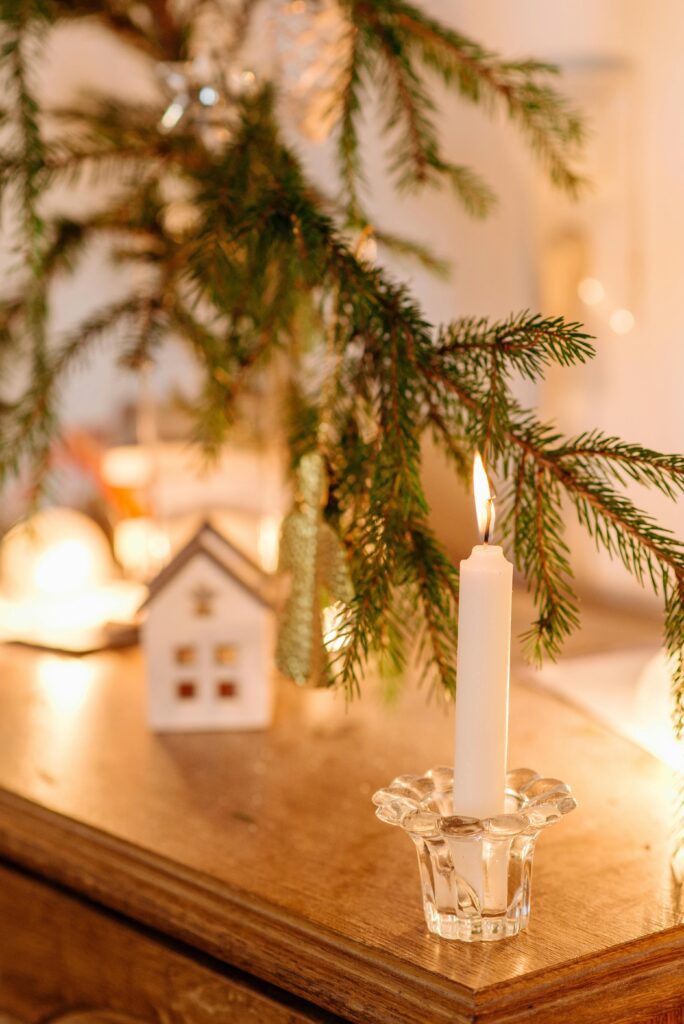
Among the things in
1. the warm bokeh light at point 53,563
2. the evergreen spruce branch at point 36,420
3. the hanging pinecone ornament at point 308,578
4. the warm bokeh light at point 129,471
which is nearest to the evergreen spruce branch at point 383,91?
the hanging pinecone ornament at point 308,578

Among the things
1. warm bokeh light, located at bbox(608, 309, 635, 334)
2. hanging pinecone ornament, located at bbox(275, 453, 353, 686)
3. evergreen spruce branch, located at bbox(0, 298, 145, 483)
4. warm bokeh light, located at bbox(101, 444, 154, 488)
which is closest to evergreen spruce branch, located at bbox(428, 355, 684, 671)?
hanging pinecone ornament, located at bbox(275, 453, 353, 686)

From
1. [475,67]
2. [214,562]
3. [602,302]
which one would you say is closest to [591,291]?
[602,302]

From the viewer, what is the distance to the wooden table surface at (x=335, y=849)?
50 cm

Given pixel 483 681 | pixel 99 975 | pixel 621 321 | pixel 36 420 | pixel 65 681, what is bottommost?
pixel 99 975

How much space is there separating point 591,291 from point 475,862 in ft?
2.58

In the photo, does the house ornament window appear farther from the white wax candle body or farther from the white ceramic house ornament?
the white wax candle body

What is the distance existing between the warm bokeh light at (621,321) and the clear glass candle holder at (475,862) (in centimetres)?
70

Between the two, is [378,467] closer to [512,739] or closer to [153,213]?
[512,739]

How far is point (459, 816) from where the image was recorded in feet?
1.64

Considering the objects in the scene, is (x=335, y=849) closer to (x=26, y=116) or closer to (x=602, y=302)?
(x=26, y=116)

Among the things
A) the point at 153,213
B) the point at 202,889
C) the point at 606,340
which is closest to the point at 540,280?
the point at 606,340

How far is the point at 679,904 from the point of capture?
21.5 inches

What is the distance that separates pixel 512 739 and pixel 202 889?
265 mm

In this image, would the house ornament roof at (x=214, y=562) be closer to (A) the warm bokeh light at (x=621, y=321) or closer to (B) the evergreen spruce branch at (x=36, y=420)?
(B) the evergreen spruce branch at (x=36, y=420)
